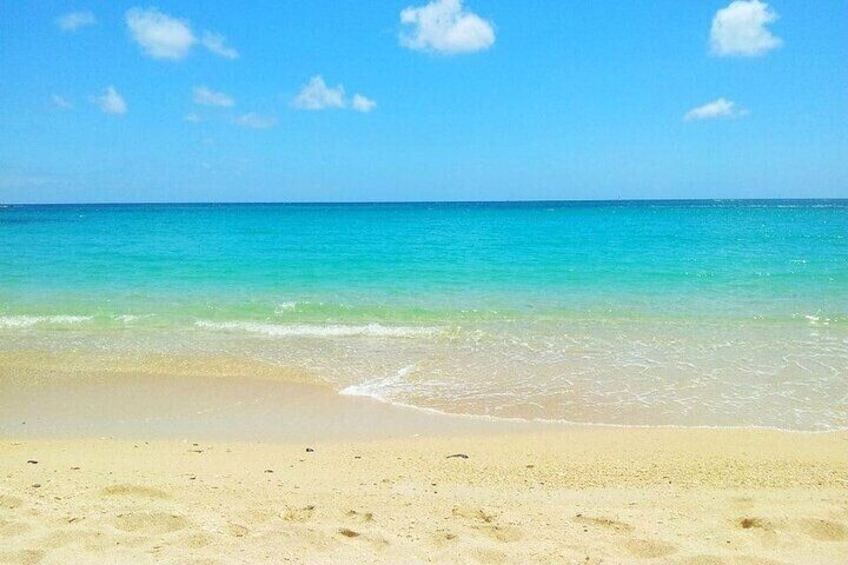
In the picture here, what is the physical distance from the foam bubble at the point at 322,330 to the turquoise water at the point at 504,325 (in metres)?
0.06

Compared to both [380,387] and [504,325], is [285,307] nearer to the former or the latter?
[504,325]

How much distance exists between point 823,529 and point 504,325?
8.15 metres

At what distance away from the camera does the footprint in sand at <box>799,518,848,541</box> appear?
12.5 feet

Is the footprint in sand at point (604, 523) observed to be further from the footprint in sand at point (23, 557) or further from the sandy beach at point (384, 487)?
the footprint in sand at point (23, 557)

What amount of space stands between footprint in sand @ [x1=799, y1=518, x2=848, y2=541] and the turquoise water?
9.08 ft

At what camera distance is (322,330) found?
11.8 m

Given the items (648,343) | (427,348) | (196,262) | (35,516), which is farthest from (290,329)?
(196,262)

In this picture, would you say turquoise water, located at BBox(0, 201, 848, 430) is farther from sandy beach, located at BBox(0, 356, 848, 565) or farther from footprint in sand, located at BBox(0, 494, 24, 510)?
footprint in sand, located at BBox(0, 494, 24, 510)

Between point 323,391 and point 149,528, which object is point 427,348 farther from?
point 149,528

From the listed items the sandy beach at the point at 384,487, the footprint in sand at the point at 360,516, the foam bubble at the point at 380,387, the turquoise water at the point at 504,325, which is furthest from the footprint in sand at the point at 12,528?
the turquoise water at the point at 504,325

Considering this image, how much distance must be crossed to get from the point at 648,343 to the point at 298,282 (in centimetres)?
1158

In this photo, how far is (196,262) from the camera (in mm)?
23781

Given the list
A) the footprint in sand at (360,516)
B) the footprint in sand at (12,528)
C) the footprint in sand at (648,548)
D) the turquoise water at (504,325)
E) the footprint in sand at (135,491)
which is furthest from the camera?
the turquoise water at (504,325)

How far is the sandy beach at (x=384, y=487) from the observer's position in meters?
3.66
